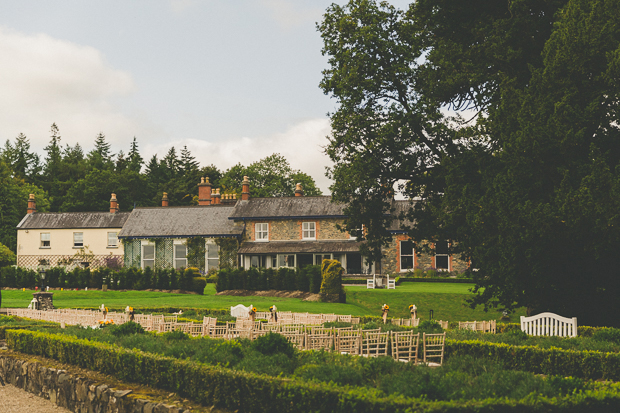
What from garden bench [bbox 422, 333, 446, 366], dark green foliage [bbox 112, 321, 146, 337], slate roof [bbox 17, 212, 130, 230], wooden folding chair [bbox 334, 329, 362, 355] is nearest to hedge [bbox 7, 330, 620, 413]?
dark green foliage [bbox 112, 321, 146, 337]

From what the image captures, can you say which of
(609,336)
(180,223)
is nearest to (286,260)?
(180,223)

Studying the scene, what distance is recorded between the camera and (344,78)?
21297 millimetres

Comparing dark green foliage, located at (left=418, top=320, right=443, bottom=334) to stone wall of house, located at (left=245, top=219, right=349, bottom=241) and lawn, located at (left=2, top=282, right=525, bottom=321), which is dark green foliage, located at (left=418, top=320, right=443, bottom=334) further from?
stone wall of house, located at (left=245, top=219, right=349, bottom=241)

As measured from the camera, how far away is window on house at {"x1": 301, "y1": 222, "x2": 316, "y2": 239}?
45.8 m

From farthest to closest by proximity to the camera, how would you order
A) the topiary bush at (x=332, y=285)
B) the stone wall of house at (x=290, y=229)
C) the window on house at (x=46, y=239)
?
1. the window on house at (x=46, y=239)
2. the stone wall of house at (x=290, y=229)
3. the topiary bush at (x=332, y=285)

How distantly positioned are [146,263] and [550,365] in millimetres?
41204

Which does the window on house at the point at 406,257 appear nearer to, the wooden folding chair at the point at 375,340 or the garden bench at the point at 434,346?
the wooden folding chair at the point at 375,340

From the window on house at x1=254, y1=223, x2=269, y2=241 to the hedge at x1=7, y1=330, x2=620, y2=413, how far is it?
36.7 m

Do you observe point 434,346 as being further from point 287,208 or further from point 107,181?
point 107,181

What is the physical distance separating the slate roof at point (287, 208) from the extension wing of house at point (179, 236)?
141 centimetres

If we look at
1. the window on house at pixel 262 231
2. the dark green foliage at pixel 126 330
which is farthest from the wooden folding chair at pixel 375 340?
the window on house at pixel 262 231

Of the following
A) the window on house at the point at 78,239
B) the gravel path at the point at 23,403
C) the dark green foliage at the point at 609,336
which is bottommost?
the gravel path at the point at 23,403

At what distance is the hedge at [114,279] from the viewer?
36344mm

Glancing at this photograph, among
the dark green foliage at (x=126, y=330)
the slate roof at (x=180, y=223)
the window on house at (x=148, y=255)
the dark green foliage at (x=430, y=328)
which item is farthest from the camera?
the window on house at (x=148, y=255)
